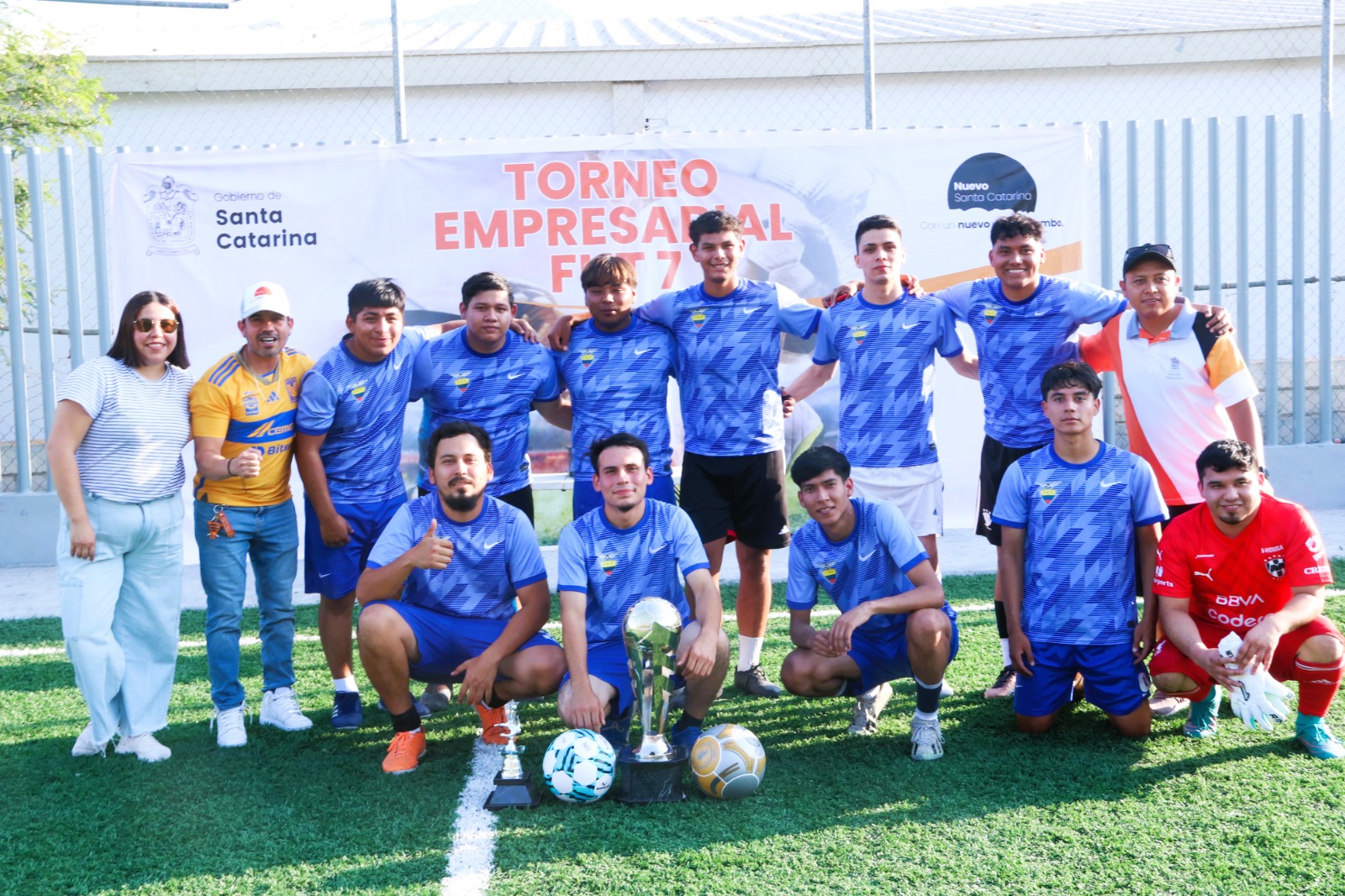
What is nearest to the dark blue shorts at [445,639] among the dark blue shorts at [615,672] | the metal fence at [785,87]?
the dark blue shorts at [615,672]

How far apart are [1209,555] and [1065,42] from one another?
9001mm

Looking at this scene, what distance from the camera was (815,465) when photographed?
13.6ft

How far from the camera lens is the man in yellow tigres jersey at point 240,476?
14.2 feet

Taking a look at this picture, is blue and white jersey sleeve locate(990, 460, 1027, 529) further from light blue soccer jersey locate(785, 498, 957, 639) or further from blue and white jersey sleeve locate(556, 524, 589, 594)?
blue and white jersey sleeve locate(556, 524, 589, 594)

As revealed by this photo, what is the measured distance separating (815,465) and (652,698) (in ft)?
3.33

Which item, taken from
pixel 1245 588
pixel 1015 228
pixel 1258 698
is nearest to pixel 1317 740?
pixel 1258 698

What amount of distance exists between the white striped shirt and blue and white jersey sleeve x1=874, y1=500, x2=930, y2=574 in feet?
8.48

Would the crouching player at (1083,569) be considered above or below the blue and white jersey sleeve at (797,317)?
below

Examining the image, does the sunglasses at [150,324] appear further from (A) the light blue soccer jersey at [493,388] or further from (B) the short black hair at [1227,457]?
(B) the short black hair at [1227,457]

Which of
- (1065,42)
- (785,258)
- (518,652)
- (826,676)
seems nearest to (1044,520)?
(826,676)

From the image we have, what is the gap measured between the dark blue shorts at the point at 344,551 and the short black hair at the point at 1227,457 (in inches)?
117

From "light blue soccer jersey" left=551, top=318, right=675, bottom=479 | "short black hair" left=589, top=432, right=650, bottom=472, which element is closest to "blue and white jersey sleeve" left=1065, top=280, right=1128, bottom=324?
"light blue soccer jersey" left=551, top=318, right=675, bottom=479

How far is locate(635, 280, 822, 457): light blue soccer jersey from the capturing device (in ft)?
16.2

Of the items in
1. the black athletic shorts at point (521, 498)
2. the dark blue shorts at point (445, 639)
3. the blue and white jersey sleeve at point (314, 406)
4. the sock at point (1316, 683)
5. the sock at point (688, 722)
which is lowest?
the sock at point (688, 722)
